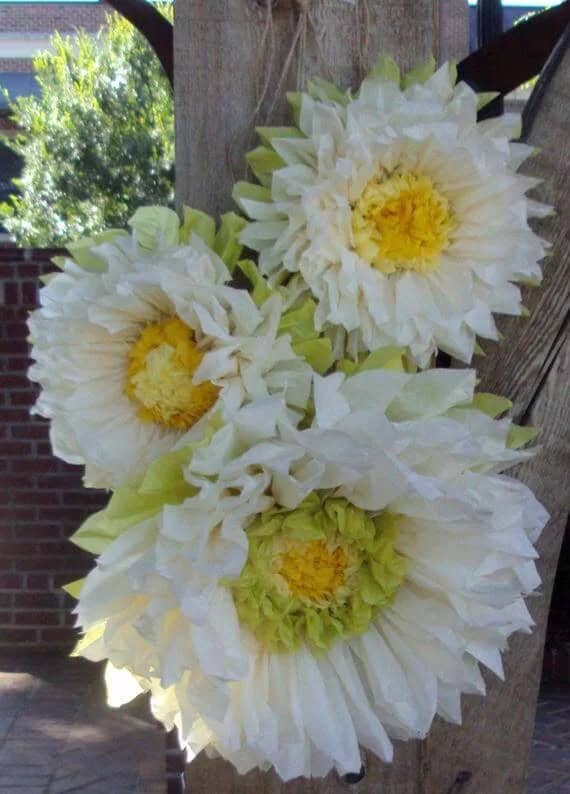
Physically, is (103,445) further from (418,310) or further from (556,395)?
(556,395)

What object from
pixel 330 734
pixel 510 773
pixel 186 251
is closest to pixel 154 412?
pixel 186 251

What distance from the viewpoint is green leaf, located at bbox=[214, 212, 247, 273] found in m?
1.28

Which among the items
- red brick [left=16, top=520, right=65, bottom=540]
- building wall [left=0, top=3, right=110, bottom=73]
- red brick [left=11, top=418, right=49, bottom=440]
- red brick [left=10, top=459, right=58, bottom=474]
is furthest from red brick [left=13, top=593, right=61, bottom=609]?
building wall [left=0, top=3, right=110, bottom=73]

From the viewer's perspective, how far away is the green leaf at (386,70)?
4.21 feet

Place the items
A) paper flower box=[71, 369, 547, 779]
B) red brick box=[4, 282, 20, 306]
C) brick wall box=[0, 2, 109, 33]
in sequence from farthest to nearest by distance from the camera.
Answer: brick wall box=[0, 2, 109, 33], red brick box=[4, 282, 20, 306], paper flower box=[71, 369, 547, 779]

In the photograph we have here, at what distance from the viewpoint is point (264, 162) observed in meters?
1.31

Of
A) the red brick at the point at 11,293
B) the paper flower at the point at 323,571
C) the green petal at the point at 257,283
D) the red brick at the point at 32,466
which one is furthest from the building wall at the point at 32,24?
the paper flower at the point at 323,571

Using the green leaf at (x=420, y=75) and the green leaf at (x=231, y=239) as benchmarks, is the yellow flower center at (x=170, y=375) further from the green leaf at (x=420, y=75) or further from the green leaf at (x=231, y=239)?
the green leaf at (x=420, y=75)

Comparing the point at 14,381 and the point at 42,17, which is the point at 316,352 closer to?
the point at 14,381

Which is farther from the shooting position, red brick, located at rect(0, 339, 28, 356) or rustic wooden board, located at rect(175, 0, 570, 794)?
red brick, located at rect(0, 339, 28, 356)

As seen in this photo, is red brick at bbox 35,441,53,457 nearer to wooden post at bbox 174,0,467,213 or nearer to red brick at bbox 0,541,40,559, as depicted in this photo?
red brick at bbox 0,541,40,559

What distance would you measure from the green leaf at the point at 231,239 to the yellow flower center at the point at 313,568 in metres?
0.33

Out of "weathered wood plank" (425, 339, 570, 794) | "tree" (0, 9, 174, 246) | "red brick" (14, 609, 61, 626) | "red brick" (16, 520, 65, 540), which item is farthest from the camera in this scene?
"tree" (0, 9, 174, 246)

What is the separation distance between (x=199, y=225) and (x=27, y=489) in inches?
185
